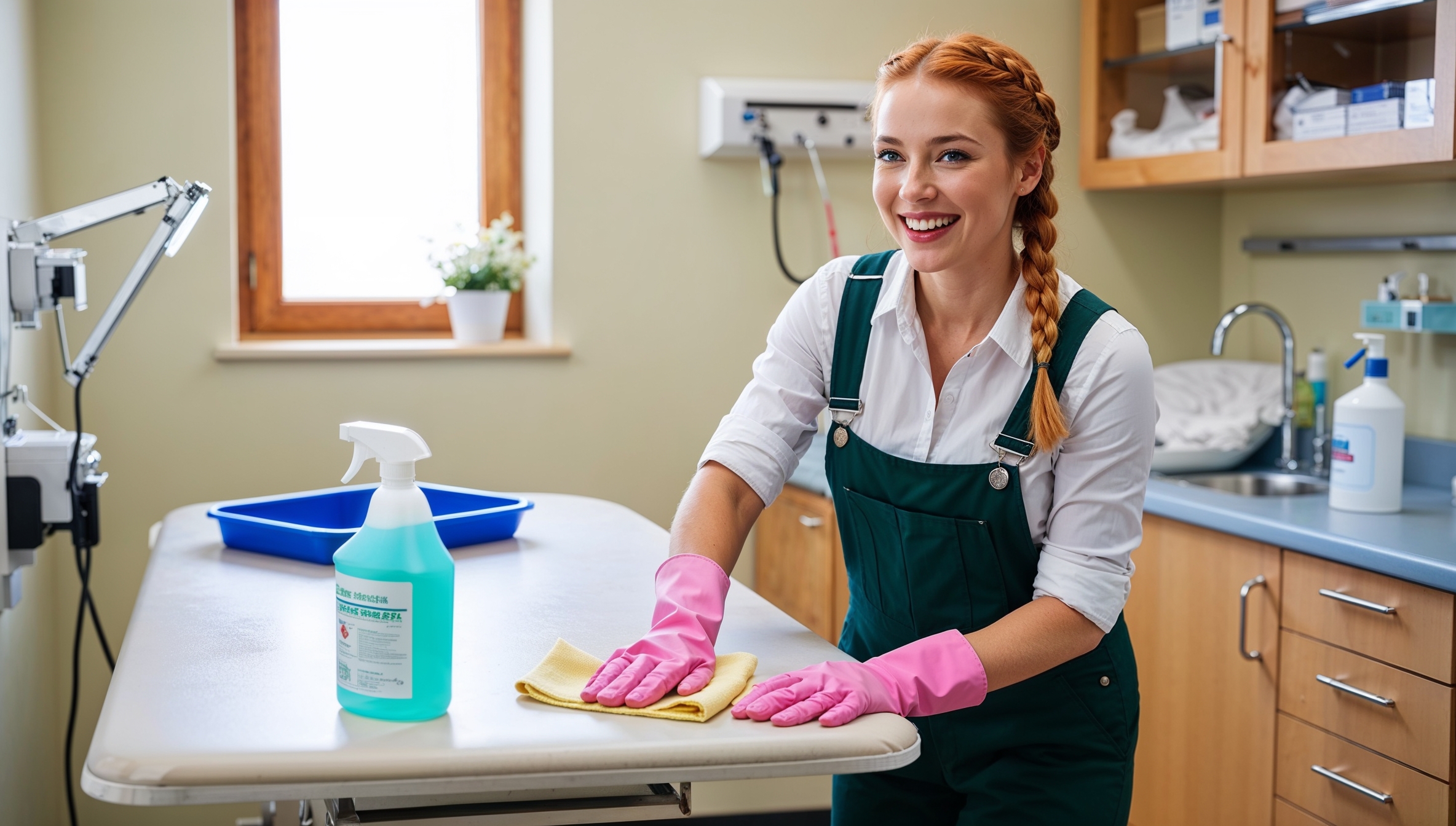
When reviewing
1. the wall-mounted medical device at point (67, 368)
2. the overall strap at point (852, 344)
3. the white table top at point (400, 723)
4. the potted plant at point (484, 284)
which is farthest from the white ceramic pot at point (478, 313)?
the overall strap at point (852, 344)

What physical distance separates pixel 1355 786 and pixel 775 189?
165cm

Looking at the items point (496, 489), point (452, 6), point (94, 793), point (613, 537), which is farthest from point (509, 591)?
point (452, 6)

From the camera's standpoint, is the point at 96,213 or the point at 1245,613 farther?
the point at 1245,613

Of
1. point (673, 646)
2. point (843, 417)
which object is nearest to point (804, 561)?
point (843, 417)

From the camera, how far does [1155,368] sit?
319cm

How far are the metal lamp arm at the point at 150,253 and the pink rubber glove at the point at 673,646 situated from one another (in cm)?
91

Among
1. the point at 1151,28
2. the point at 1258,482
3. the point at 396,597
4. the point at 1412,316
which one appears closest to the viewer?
the point at 396,597

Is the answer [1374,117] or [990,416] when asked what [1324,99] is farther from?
[990,416]

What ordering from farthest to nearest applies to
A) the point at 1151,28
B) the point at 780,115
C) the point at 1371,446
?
1. the point at 1151,28
2. the point at 780,115
3. the point at 1371,446

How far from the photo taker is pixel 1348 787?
6.49 ft

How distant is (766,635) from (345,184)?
205cm

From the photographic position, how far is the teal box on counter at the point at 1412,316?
7.76ft

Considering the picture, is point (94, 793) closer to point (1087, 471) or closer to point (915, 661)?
point (915, 661)

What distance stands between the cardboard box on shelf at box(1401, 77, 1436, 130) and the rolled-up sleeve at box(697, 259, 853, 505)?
128cm
